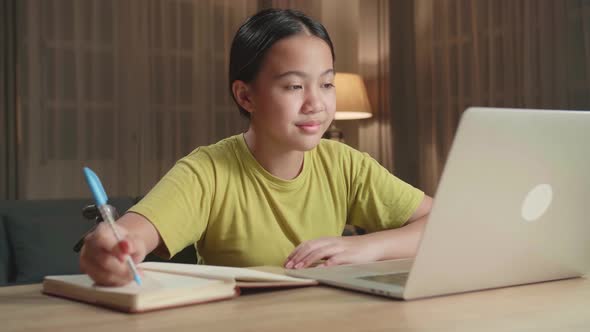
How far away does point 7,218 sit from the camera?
2209mm

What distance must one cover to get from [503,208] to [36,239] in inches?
70.0

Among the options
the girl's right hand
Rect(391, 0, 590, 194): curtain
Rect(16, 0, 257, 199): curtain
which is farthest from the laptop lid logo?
Rect(16, 0, 257, 199): curtain

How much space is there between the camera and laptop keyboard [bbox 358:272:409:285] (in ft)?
2.99

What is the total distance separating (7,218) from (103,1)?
2122mm

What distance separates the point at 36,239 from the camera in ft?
7.25

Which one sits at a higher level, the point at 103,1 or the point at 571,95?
the point at 103,1

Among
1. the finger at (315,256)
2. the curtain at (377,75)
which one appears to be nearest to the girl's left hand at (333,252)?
the finger at (315,256)

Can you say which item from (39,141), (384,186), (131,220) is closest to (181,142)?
(39,141)

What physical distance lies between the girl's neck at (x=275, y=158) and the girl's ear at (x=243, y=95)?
0.22 ft

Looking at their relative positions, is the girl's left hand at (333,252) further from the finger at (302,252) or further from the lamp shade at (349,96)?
the lamp shade at (349,96)

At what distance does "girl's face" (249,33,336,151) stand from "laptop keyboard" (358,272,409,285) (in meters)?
0.42

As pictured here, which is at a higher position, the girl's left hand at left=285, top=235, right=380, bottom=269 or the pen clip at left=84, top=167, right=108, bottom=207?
the pen clip at left=84, top=167, right=108, bottom=207

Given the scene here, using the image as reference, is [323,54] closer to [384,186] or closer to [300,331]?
[384,186]

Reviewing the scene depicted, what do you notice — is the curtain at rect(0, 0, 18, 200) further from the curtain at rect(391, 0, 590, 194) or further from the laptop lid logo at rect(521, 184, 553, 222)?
the laptop lid logo at rect(521, 184, 553, 222)
